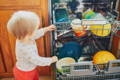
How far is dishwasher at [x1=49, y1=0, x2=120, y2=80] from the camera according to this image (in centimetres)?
121

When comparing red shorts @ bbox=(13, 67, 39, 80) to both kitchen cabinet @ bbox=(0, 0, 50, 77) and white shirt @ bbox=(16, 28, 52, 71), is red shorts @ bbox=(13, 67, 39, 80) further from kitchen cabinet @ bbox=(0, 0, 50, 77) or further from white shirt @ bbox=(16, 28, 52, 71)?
kitchen cabinet @ bbox=(0, 0, 50, 77)

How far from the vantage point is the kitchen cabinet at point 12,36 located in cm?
137

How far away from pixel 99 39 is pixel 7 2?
2.79ft

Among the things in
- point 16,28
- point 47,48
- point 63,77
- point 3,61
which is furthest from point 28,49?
point 3,61

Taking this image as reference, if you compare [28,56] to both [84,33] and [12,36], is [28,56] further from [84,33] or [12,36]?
[84,33]

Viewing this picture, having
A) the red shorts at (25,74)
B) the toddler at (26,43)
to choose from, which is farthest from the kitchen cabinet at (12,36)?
the red shorts at (25,74)

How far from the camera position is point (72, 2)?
1.50 m

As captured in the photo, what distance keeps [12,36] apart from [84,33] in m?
0.60

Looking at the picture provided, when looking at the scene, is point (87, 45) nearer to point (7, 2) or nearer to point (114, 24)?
point (114, 24)

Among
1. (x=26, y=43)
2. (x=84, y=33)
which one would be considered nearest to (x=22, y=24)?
(x=26, y=43)

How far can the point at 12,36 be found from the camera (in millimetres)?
1514

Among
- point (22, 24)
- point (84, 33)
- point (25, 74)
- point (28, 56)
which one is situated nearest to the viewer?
point (22, 24)

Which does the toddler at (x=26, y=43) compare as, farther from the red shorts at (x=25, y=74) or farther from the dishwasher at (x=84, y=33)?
the dishwasher at (x=84, y=33)

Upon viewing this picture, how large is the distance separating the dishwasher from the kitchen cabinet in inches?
2.8
